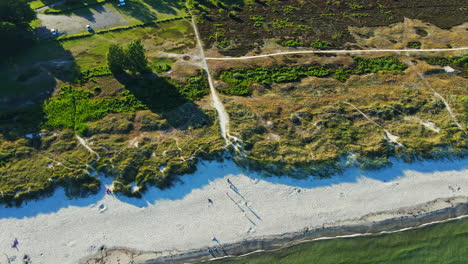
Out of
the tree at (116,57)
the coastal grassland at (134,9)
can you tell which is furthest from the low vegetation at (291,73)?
the coastal grassland at (134,9)

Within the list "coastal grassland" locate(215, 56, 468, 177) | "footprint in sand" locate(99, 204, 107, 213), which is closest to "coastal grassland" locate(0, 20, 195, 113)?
"coastal grassland" locate(215, 56, 468, 177)

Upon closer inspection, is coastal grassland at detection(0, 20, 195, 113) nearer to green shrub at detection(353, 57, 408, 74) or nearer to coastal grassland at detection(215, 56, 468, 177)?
coastal grassland at detection(215, 56, 468, 177)

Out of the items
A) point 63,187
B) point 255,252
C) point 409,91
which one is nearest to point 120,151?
point 63,187

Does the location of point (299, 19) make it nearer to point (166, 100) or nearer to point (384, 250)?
point (166, 100)

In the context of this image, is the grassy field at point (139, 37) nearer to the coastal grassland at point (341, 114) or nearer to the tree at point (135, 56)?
the tree at point (135, 56)

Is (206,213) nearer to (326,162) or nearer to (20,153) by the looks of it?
(326,162)

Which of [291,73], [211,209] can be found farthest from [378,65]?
[211,209]
